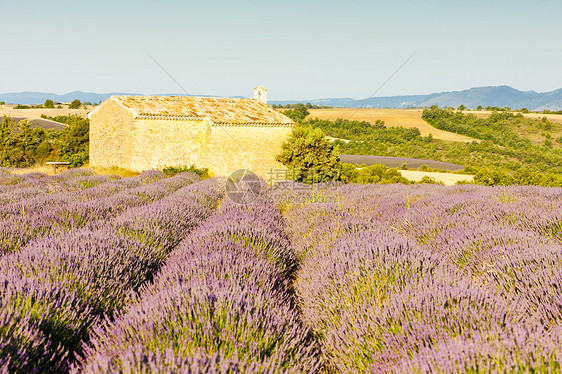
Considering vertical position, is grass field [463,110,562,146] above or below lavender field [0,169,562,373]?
above

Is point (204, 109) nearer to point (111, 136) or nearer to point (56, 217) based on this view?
point (111, 136)

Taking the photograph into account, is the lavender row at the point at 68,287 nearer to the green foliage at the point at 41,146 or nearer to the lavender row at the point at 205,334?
the lavender row at the point at 205,334

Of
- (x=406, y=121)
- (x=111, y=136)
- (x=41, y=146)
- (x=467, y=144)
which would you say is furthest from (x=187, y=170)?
(x=406, y=121)

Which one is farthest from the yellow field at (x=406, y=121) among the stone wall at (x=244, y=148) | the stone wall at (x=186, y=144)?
the stone wall at (x=186, y=144)

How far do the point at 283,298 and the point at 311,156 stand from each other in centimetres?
1298

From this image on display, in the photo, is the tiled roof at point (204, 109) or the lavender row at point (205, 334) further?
the tiled roof at point (204, 109)

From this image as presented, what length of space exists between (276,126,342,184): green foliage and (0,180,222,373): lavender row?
1181 centimetres

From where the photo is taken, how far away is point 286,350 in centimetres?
189

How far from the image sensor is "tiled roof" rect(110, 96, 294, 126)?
15430 mm

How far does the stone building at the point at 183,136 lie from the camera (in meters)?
15.2

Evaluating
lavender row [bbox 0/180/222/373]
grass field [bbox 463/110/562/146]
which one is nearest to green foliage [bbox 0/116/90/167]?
lavender row [bbox 0/180/222/373]

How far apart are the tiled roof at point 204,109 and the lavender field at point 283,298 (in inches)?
460

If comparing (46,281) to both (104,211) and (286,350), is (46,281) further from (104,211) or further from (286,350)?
(104,211)

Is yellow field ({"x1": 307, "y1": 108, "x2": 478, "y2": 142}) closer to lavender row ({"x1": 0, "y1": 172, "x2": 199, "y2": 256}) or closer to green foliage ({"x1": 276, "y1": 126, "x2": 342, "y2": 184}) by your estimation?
green foliage ({"x1": 276, "y1": 126, "x2": 342, "y2": 184})
